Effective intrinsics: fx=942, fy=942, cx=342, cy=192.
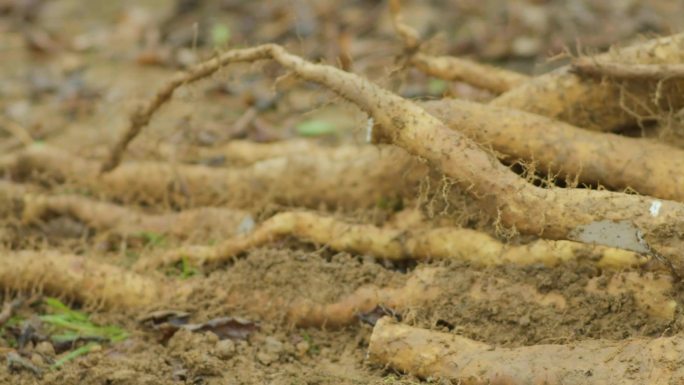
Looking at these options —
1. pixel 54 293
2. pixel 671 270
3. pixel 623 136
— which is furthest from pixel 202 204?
pixel 671 270

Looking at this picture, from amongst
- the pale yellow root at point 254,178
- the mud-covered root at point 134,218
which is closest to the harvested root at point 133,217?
the mud-covered root at point 134,218

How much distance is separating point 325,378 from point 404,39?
1146mm

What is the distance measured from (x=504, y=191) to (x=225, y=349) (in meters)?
0.77

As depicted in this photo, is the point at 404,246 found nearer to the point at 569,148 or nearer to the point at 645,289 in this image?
the point at 569,148

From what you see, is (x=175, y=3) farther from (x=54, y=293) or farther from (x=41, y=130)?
(x=54, y=293)

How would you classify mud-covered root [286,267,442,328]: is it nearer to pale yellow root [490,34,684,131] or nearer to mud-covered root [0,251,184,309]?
mud-covered root [0,251,184,309]

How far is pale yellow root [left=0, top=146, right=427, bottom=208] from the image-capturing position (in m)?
2.83

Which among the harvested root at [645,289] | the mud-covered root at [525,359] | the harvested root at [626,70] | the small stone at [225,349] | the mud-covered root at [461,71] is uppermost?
the harvested root at [626,70]

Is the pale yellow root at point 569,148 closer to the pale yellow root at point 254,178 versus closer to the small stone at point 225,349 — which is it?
the pale yellow root at point 254,178

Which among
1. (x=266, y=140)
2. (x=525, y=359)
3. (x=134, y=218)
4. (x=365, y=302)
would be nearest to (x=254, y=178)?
(x=134, y=218)

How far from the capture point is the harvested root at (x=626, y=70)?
2.35 meters

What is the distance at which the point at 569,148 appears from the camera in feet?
7.95

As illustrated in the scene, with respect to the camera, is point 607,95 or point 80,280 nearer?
point 607,95

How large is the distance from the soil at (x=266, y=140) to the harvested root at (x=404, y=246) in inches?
1.4
